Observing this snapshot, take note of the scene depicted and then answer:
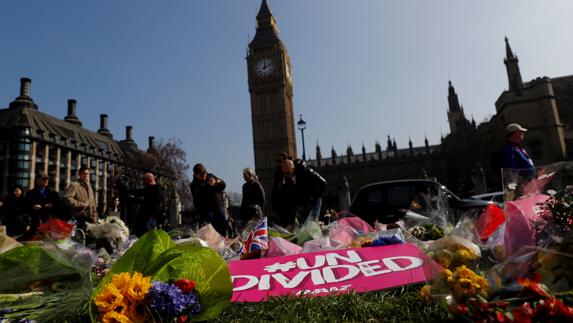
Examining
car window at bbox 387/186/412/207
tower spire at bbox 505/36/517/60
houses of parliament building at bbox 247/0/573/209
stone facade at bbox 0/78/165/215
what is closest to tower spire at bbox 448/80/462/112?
houses of parliament building at bbox 247/0/573/209

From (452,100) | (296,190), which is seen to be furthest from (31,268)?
(452,100)

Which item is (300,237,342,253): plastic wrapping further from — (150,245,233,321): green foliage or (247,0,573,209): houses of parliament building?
(247,0,573,209): houses of parliament building

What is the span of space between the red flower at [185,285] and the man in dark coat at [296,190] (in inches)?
184

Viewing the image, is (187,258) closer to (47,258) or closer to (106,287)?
(106,287)

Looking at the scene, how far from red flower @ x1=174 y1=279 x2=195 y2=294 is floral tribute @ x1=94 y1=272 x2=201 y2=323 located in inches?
1.2

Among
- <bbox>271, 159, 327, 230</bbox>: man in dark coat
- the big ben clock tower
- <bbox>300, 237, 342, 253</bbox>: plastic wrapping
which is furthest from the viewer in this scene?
the big ben clock tower

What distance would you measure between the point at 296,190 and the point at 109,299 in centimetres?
490

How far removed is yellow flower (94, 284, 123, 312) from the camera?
1.54 metres

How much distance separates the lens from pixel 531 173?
7.27ft

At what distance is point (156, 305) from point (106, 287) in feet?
0.80

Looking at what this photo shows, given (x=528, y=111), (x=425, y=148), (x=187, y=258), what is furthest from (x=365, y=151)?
(x=187, y=258)

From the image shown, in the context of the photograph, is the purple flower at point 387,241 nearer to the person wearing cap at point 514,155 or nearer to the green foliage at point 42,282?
the green foliage at point 42,282

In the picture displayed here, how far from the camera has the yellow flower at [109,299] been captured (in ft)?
5.05

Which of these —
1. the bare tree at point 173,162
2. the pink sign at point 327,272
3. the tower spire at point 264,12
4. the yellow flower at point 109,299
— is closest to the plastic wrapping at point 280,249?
the pink sign at point 327,272
